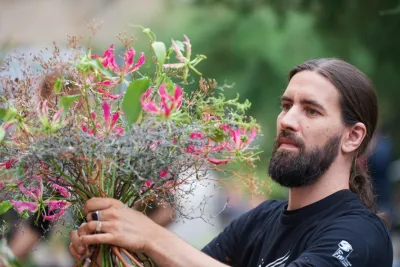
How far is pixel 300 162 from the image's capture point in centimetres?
284

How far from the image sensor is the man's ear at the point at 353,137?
297cm

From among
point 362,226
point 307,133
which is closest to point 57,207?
point 307,133

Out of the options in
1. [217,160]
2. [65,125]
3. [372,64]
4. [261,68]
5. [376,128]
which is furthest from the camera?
[261,68]

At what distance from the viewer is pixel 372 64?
636 centimetres

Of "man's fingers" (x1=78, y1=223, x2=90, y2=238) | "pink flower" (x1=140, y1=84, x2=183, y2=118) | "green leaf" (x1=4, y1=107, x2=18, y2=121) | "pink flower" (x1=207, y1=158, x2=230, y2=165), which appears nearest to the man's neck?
"pink flower" (x1=207, y1=158, x2=230, y2=165)

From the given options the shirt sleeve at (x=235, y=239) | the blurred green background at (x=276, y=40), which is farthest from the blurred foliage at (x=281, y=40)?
the shirt sleeve at (x=235, y=239)

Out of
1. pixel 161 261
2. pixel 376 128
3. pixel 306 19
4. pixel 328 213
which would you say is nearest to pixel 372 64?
pixel 306 19

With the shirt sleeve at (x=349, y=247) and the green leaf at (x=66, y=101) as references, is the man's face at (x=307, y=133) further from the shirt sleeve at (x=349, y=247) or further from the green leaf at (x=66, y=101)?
the green leaf at (x=66, y=101)

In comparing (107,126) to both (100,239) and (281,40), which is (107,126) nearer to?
(100,239)

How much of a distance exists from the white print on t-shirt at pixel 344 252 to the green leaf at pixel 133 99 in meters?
0.69

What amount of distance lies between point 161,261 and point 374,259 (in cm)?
63

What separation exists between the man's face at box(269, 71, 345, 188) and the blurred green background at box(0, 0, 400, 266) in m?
2.51

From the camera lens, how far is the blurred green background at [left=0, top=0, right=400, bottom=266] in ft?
20.3

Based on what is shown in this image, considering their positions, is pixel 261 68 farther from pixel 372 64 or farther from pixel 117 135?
pixel 117 135
